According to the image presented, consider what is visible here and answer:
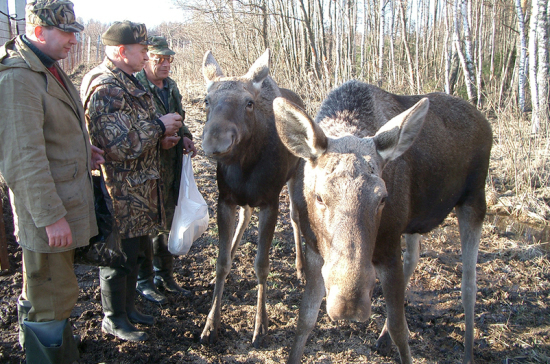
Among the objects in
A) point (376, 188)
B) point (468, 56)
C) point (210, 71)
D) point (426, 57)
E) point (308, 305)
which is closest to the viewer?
point (376, 188)

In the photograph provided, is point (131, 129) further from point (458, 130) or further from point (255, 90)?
point (458, 130)

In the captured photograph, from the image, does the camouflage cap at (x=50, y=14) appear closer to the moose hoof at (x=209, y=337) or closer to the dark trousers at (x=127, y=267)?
the dark trousers at (x=127, y=267)

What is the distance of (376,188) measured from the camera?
2342 millimetres

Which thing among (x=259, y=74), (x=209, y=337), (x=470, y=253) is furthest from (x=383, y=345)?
Result: (x=259, y=74)

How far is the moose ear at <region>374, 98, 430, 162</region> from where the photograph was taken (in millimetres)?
2602

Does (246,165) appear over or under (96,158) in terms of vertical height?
under

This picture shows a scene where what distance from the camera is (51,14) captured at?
258 centimetres

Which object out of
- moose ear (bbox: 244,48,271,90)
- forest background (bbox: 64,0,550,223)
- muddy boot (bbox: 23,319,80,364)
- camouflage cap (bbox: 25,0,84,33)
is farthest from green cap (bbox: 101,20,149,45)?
forest background (bbox: 64,0,550,223)

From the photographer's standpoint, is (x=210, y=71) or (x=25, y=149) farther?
(x=210, y=71)

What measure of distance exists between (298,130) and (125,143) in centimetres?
145

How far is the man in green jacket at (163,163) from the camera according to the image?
13.3 feet

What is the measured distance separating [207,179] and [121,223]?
4.64 meters

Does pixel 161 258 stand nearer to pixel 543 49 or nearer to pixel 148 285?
pixel 148 285

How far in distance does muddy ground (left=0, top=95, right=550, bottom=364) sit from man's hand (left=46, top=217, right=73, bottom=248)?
50.6 inches
